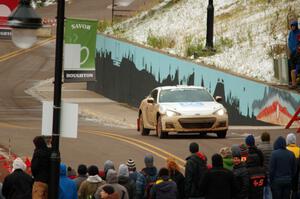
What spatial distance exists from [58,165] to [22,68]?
51.1 m

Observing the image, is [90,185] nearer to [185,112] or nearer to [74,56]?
[74,56]

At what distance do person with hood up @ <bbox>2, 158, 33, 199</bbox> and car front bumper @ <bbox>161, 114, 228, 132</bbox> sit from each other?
13153mm

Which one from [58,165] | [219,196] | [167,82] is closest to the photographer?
[58,165]

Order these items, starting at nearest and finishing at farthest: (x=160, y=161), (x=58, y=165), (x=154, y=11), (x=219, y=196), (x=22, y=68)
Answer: (x=58, y=165) → (x=219, y=196) → (x=160, y=161) → (x=154, y=11) → (x=22, y=68)

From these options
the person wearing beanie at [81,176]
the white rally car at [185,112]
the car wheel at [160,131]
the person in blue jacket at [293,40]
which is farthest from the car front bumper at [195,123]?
the person wearing beanie at [81,176]

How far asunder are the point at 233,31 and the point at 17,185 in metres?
29.0

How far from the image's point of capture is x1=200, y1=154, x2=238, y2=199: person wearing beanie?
15.7m

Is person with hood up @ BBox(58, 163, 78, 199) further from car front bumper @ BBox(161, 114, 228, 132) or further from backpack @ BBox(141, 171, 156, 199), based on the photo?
car front bumper @ BBox(161, 114, 228, 132)

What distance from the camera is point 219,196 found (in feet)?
51.7

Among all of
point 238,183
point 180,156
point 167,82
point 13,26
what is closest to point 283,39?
point 167,82

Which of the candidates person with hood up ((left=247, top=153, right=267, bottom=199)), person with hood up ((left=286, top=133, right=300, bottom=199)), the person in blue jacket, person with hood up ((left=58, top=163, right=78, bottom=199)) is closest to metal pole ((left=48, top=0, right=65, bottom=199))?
person with hood up ((left=58, top=163, right=78, bottom=199))

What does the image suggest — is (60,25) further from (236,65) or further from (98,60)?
(98,60)

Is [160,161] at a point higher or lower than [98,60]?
lower

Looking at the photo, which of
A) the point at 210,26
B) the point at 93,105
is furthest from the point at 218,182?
the point at 93,105
